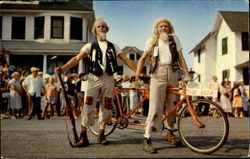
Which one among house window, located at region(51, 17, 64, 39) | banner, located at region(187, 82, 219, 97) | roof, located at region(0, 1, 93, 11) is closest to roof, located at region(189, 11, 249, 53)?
banner, located at region(187, 82, 219, 97)

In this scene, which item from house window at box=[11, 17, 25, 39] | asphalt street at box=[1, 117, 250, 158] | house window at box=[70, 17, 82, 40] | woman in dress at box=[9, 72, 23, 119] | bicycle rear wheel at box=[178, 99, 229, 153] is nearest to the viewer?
asphalt street at box=[1, 117, 250, 158]

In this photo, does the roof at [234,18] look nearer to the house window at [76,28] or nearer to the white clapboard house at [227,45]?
the white clapboard house at [227,45]

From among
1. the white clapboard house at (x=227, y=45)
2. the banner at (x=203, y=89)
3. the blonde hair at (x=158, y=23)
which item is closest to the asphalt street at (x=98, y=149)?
the banner at (x=203, y=89)

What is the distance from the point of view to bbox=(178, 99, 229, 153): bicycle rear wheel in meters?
3.33

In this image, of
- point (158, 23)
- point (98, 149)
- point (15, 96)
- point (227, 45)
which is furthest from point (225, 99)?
point (98, 149)

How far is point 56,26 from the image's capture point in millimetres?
4613

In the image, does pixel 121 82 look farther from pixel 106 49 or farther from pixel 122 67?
pixel 106 49

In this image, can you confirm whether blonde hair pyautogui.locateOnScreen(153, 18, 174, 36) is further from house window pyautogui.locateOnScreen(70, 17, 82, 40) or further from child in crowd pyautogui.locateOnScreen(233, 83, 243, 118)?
child in crowd pyautogui.locateOnScreen(233, 83, 243, 118)

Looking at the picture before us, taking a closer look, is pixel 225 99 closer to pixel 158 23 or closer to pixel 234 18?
pixel 234 18

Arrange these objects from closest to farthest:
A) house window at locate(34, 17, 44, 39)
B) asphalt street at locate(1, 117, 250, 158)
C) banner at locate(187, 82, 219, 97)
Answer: asphalt street at locate(1, 117, 250, 158)
banner at locate(187, 82, 219, 97)
house window at locate(34, 17, 44, 39)

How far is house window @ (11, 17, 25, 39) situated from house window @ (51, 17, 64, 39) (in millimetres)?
517

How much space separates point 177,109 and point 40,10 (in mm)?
2787

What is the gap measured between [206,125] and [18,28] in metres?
3.41

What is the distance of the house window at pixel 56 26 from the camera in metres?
4.51
